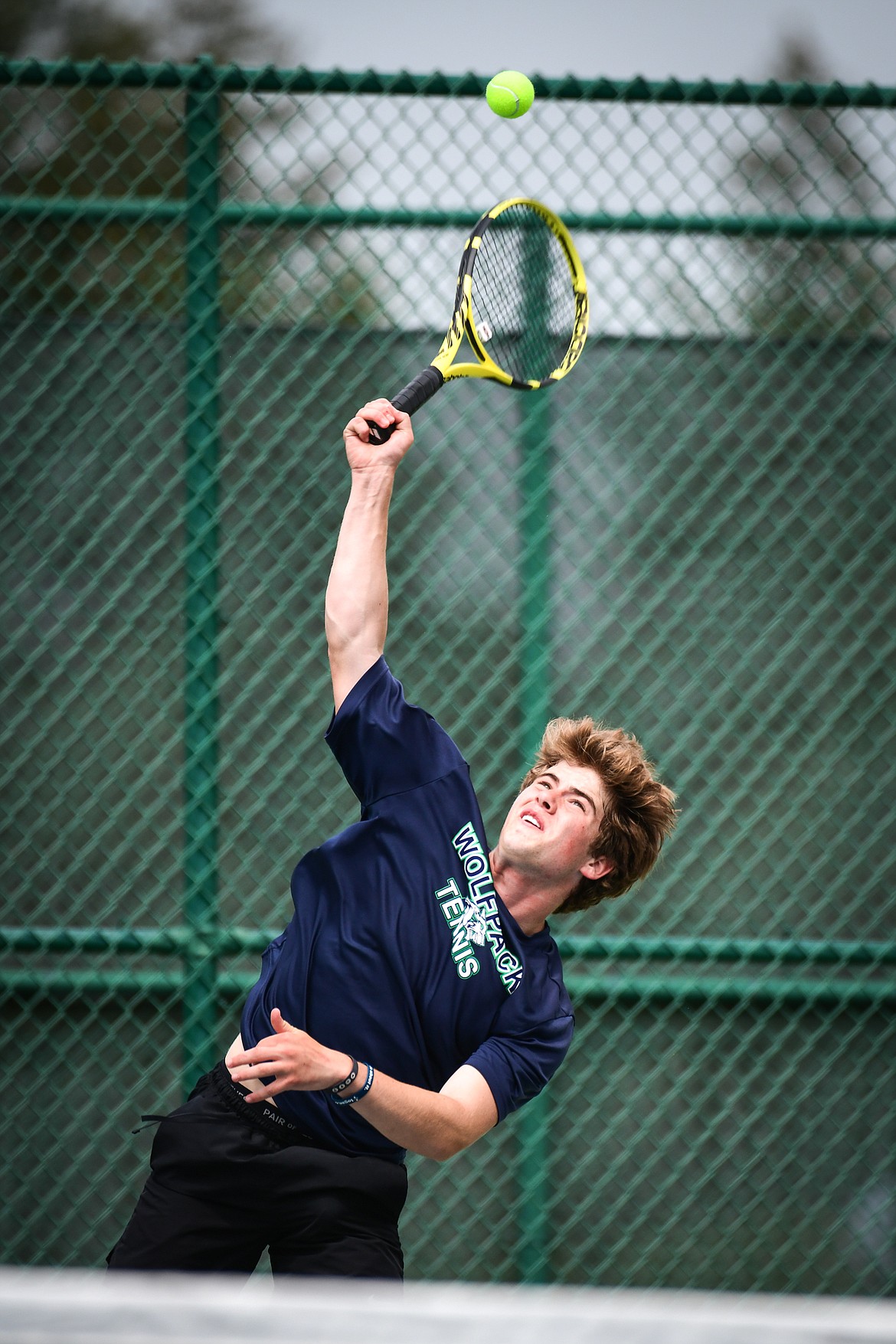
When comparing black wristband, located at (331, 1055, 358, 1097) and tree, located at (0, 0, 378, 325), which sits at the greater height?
tree, located at (0, 0, 378, 325)

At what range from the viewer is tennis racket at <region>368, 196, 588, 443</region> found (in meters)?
2.55

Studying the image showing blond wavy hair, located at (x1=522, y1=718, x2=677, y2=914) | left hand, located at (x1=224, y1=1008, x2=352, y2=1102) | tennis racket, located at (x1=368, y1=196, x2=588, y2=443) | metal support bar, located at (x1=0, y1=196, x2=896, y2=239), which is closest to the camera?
left hand, located at (x1=224, y1=1008, x2=352, y2=1102)

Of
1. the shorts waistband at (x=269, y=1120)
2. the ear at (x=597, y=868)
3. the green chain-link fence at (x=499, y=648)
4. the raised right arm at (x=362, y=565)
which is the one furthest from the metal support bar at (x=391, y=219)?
the shorts waistband at (x=269, y=1120)

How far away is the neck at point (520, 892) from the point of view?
2.32m

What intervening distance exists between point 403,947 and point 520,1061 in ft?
0.92

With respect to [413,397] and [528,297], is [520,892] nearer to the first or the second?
[413,397]

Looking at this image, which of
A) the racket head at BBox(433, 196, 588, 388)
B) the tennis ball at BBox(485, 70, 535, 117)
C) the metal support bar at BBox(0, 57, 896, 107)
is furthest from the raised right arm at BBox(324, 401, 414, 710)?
the metal support bar at BBox(0, 57, 896, 107)

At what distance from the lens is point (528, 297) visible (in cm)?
311

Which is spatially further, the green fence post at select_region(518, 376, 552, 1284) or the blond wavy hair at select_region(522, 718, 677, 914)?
the green fence post at select_region(518, 376, 552, 1284)

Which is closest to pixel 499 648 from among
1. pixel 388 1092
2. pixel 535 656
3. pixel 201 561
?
pixel 535 656

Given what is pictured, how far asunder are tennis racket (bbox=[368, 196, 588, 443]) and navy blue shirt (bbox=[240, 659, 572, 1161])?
801 mm

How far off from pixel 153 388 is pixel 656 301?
1.28 meters

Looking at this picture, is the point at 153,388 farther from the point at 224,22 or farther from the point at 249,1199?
the point at 224,22

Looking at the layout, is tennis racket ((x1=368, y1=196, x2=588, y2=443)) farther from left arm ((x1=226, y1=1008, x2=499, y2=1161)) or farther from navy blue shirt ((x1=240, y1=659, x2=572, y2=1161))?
left arm ((x1=226, y1=1008, x2=499, y2=1161))
